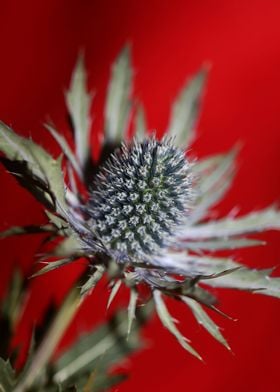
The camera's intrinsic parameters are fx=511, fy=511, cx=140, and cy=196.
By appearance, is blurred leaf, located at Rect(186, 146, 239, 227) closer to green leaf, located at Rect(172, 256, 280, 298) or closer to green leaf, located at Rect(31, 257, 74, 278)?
green leaf, located at Rect(172, 256, 280, 298)

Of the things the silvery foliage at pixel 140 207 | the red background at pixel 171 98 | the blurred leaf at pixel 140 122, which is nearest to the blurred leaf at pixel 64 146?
the silvery foliage at pixel 140 207

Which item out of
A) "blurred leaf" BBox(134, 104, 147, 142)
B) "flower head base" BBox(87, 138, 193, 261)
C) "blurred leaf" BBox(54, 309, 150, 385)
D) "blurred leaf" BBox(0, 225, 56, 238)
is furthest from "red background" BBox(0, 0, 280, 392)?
"blurred leaf" BBox(0, 225, 56, 238)

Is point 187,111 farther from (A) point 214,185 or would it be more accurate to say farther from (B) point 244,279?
(B) point 244,279

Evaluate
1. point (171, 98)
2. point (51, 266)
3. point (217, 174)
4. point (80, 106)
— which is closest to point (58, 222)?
point (51, 266)

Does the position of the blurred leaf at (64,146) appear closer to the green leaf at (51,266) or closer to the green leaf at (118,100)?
the green leaf at (118,100)

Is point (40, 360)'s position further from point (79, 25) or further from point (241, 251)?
point (79, 25)

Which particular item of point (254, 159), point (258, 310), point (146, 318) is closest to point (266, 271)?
point (146, 318)
